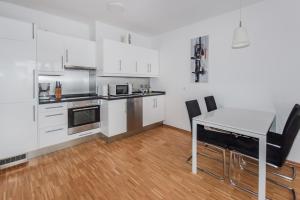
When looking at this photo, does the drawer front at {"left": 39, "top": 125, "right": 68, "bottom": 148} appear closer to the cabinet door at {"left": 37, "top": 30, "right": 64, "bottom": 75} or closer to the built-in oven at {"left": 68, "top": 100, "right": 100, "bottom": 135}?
the built-in oven at {"left": 68, "top": 100, "right": 100, "bottom": 135}

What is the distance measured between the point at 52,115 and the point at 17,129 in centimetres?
49

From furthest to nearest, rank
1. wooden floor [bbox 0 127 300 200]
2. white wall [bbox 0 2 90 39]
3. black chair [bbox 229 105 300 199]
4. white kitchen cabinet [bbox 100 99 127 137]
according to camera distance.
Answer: white kitchen cabinet [bbox 100 99 127 137]
white wall [bbox 0 2 90 39]
wooden floor [bbox 0 127 300 200]
black chair [bbox 229 105 300 199]

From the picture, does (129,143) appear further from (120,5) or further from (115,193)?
(120,5)

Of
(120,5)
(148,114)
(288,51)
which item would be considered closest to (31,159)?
(148,114)

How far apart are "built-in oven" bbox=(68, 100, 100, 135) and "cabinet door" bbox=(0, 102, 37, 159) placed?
1.81 ft

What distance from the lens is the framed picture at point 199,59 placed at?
10.8ft

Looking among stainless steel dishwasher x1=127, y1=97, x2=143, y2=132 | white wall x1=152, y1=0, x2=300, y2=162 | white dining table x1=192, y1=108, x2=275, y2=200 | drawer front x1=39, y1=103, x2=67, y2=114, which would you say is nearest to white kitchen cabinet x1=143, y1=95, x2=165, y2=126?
stainless steel dishwasher x1=127, y1=97, x2=143, y2=132

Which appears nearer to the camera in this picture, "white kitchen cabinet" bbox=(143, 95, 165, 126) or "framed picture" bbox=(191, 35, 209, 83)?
"framed picture" bbox=(191, 35, 209, 83)

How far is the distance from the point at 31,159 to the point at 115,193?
1693mm

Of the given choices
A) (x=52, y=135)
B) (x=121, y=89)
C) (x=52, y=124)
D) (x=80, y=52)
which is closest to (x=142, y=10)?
(x=80, y=52)

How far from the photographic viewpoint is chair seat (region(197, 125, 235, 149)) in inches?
77.6

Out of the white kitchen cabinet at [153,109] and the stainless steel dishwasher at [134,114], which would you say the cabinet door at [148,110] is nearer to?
the white kitchen cabinet at [153,109]

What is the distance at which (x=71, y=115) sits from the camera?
9.25ft

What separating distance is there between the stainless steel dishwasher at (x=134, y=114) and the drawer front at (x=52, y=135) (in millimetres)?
1247
